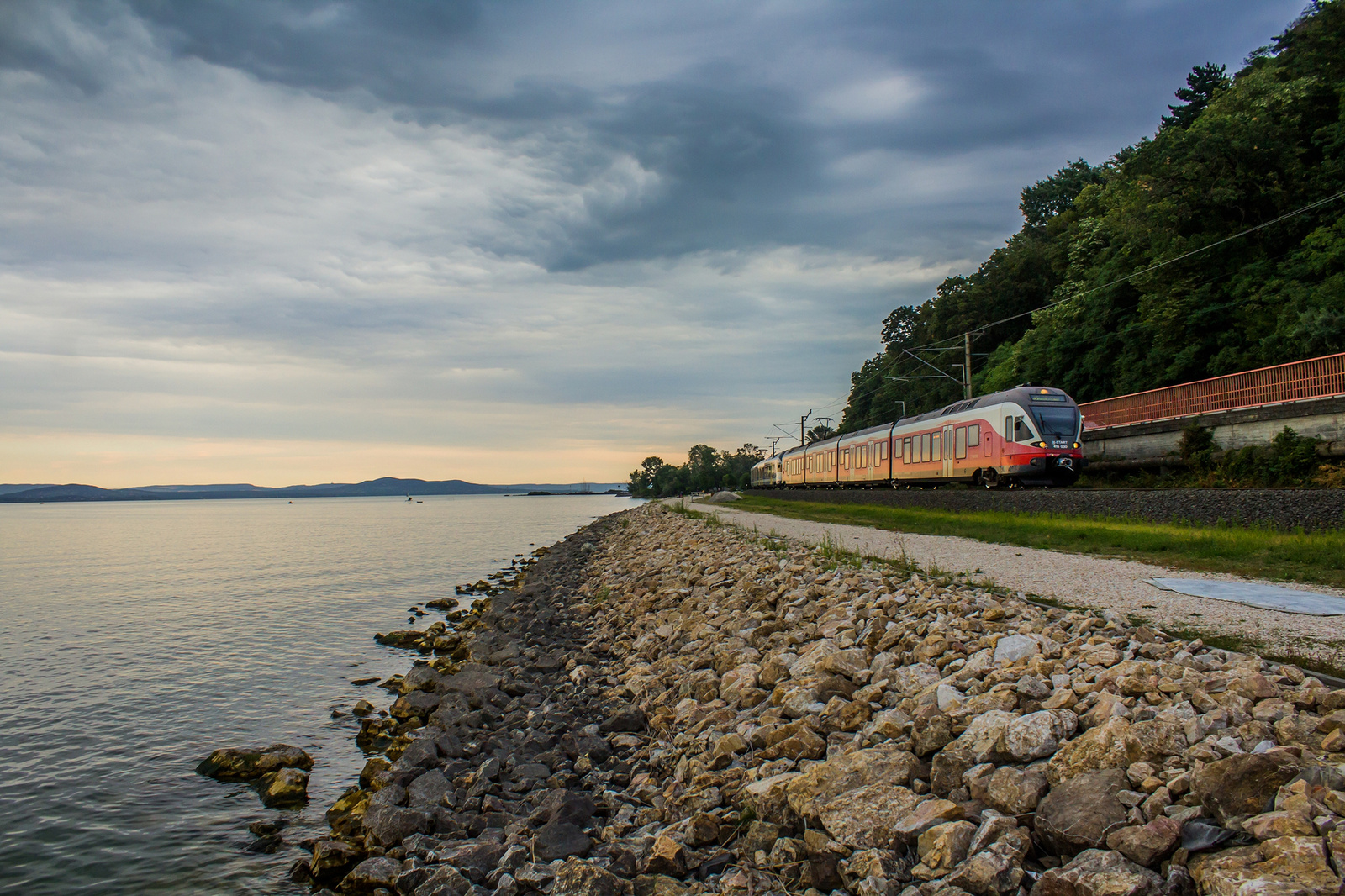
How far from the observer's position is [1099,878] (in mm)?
3607

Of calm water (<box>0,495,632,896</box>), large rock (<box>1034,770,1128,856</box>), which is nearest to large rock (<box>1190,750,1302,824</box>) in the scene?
large rock (<box>1034,770,1128,856</box>)

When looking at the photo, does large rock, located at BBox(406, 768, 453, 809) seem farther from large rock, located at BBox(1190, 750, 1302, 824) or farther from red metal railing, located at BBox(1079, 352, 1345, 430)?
red metal railing, located at BBox(1079, 352, 1345, 430)

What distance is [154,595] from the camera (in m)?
25.9

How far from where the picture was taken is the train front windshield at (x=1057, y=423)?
26.5m

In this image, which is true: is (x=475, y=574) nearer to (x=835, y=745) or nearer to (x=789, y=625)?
(x=789, y=625)

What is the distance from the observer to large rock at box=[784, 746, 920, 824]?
5.20m

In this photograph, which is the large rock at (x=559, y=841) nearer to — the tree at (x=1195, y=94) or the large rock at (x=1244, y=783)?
the large rock at (x=1244, y=783)

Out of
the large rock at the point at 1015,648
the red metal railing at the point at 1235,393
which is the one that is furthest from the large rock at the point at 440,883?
the red metal railing at the point at 1235,393

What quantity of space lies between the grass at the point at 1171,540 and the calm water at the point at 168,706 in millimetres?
12512

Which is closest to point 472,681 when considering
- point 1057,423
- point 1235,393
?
point 1057,423

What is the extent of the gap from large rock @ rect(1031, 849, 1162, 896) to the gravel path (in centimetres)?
365

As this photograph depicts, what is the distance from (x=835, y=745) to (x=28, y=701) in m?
13.8

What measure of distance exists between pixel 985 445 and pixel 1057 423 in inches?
110

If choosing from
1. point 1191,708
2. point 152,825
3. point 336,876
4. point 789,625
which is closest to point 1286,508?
point 789,625
